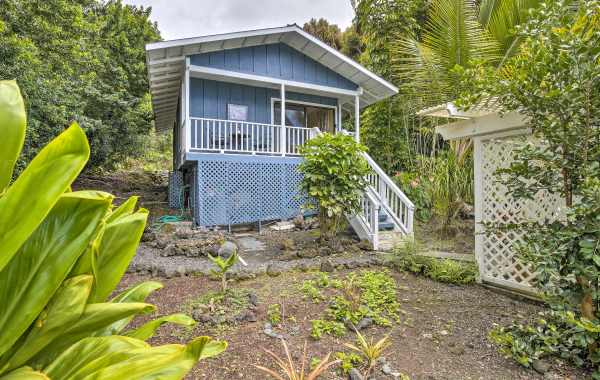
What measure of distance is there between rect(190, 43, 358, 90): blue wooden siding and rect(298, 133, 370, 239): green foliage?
12.7 ft

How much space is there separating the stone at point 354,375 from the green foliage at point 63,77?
22.5ft

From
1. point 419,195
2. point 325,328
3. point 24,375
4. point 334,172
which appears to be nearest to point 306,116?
point 419,195

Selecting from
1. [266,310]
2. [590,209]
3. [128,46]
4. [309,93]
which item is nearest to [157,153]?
[128,46]

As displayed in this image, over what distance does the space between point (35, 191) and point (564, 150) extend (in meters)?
3.05

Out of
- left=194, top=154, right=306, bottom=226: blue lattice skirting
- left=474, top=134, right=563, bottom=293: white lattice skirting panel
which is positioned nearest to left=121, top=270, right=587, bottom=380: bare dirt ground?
left=474, top=134, right=563, bottom=293: white lattice skirting panel

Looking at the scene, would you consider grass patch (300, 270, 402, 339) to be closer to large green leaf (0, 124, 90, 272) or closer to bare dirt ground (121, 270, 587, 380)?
bare dirt ground (121, 270, 587, 380)

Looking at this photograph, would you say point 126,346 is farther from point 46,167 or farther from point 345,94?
point 345,94

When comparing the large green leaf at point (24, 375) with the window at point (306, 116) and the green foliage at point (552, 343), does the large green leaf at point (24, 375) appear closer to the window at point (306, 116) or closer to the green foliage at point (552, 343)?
the green foliage at point (552, 343)

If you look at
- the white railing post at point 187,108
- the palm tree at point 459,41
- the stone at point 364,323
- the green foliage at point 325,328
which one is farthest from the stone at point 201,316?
the palm tree at point 459,41

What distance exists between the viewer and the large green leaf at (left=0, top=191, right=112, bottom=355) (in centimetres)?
60

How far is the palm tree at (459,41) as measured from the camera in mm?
6250

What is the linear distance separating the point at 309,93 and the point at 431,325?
829 centimetres

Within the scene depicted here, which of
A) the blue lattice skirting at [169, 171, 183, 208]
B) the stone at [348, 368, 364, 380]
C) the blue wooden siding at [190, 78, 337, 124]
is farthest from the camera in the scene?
the blue lattice skirting at [169, 171, 183, 208]

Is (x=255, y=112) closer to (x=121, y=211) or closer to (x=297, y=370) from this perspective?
(x=297, y=370)
